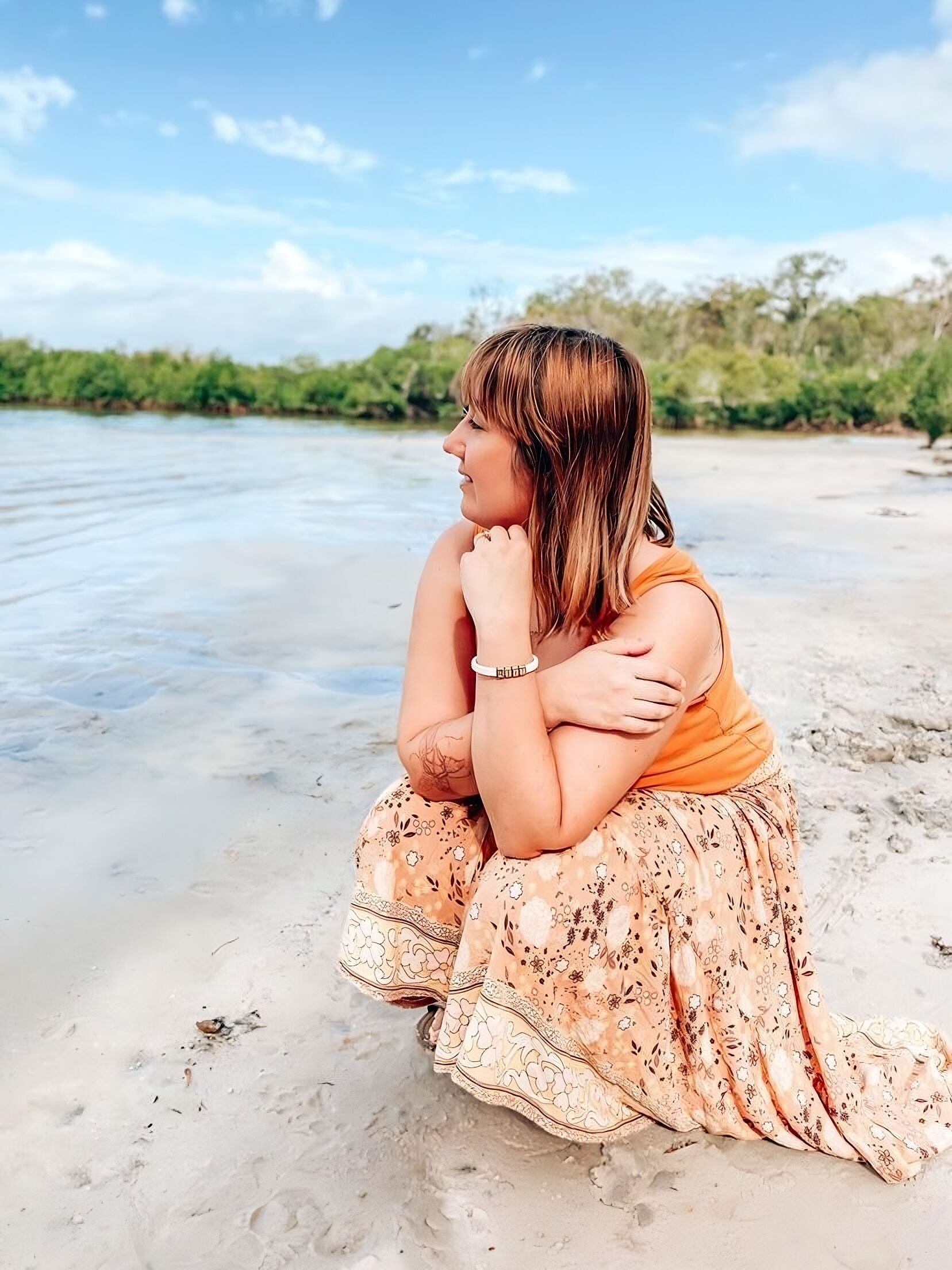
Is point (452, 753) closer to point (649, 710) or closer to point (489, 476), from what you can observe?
point (649, 710)

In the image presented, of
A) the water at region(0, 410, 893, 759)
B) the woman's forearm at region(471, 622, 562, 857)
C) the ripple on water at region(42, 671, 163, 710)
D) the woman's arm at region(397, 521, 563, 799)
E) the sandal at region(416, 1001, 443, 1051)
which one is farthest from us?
the water at region(0, 410, 893, 759)

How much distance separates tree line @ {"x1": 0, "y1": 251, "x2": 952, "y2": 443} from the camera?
25953 millimetres

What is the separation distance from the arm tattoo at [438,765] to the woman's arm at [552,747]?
93mm

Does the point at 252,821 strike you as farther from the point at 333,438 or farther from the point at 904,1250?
the point at 333,438

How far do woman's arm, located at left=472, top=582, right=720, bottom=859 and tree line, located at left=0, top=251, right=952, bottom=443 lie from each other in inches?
622

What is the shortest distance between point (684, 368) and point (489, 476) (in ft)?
97.7

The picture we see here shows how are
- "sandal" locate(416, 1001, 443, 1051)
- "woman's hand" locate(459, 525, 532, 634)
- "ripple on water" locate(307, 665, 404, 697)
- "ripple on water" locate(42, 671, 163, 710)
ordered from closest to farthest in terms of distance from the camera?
"woman's hand" locate(459, 525, 532, 634) < "sandal" locate(416, 1001, 443, 1051) < "ripple on water" locate(42, 671, 163, 710) < "ripple on water" locate(307, 665, 404, 697)

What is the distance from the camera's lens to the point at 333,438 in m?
22.8

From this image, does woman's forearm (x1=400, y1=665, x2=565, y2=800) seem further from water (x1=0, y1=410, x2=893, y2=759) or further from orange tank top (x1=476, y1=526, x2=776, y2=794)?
water (x1=0, y1=410, x2=893, y2=759)

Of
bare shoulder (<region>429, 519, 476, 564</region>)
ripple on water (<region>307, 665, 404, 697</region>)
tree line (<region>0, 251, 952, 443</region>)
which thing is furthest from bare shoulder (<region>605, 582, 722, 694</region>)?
tree line (<region>0, 251, 952, 443</region>)

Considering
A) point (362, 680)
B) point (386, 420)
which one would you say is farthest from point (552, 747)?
point (386, 420)

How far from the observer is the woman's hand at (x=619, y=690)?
1.76 m

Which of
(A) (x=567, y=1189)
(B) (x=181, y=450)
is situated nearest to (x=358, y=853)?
(A) (x=567, y=1189)

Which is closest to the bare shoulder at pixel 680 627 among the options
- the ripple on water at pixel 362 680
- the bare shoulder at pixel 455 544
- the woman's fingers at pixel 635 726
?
the woman's fingers at pixel 635 726
